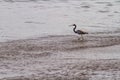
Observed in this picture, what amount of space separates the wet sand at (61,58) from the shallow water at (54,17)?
1.30 m

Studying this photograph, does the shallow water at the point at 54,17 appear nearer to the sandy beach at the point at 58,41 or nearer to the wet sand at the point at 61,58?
the sandy beach at the point at 58,41

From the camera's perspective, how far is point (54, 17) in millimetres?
21016

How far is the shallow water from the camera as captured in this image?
57.7ft

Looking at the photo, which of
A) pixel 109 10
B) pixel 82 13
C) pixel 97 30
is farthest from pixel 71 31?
pixel 109 10

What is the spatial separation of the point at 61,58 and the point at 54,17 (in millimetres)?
8761

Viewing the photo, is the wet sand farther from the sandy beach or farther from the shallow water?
the shallow water

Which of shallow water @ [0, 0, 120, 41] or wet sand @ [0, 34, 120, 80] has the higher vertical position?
wet sand @ [0, 34, 120, 80]

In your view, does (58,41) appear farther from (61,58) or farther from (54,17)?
(54,17)

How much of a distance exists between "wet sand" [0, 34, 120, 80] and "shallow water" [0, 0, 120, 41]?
1.30 m

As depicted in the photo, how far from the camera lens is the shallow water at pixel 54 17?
1758 cm

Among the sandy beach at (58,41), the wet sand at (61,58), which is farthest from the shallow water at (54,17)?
the wet sand at (61,58)

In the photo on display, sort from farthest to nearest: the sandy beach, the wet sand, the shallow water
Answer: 1. the shallow water
2. the sandy beach
3. the wet sand

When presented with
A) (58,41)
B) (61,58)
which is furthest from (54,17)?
(61,58)

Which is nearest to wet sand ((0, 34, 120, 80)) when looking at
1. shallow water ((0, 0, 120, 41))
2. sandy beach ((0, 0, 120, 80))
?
sandy beach ((0, 0, 120, 80))
